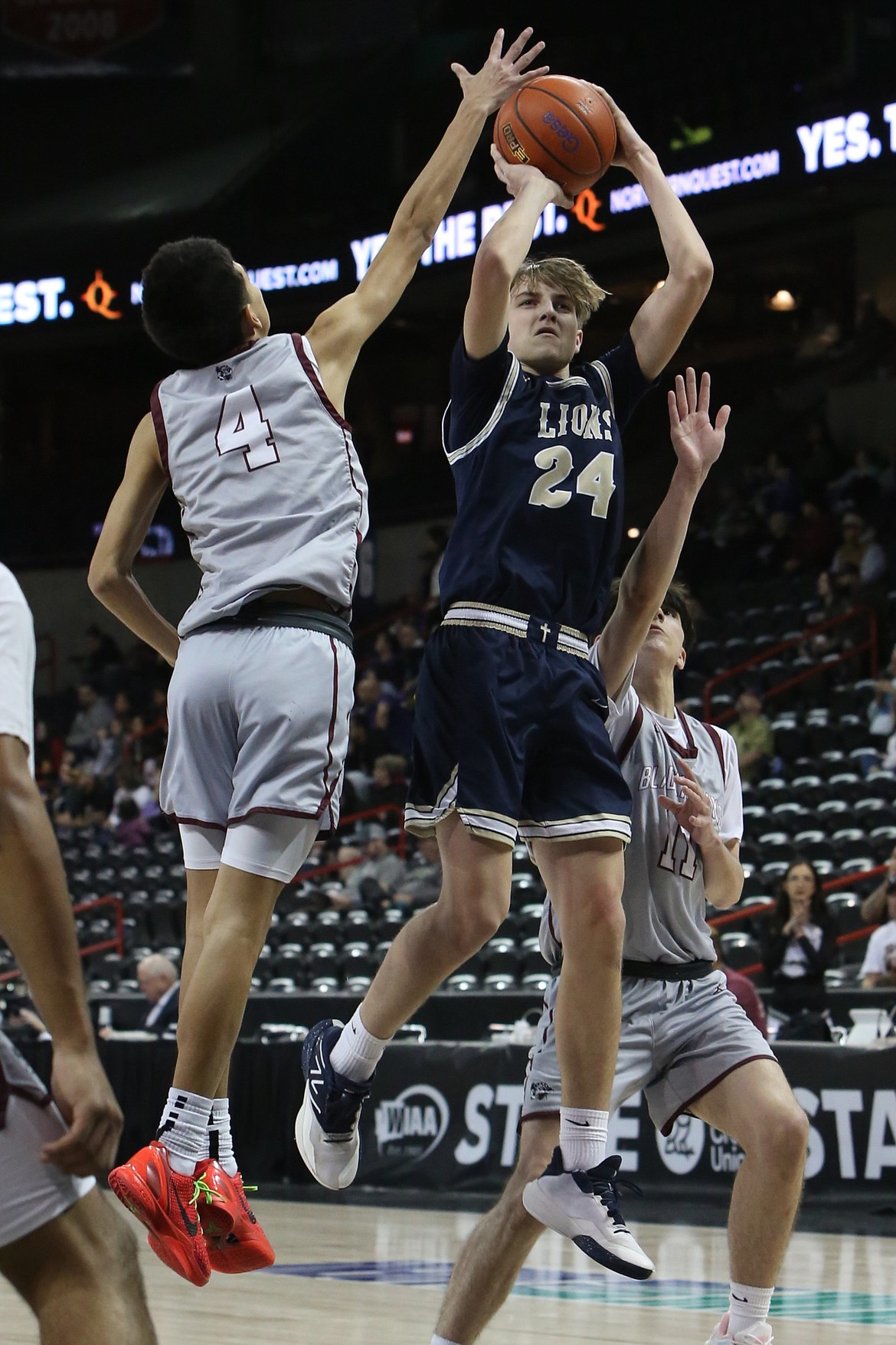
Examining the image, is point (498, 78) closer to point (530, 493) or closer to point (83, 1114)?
point (530, 493)

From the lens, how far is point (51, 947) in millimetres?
2561

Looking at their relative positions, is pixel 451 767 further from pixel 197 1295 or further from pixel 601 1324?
pixel 197 1295

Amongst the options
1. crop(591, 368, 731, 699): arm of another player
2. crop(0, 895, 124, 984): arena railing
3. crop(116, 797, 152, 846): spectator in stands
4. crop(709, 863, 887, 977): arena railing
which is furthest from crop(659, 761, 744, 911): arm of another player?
crop(116, 797, 152, 846): spectator in stands

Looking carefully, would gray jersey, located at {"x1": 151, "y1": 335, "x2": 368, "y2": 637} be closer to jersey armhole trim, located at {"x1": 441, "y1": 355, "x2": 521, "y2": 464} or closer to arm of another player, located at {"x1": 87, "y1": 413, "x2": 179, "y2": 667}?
arm of another player, located at {"x1": 87, "y1": 413, "x2": 179, "y2": 667}

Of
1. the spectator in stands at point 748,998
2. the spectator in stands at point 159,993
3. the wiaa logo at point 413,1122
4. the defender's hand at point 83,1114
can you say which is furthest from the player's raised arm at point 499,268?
the spectator in stands at point 159,993

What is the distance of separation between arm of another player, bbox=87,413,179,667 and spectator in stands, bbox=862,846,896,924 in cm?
730

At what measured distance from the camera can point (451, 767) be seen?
14.4 ft

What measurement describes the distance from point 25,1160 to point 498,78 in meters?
3.02

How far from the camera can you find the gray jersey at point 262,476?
13.4 feet

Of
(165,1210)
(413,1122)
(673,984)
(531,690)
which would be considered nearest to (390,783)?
(413,1122)

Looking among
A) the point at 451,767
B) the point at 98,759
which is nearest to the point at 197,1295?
the point at 451,767

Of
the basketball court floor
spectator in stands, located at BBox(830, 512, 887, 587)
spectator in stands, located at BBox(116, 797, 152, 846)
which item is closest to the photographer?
the basketball court floor

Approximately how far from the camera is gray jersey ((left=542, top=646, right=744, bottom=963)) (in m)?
5.09

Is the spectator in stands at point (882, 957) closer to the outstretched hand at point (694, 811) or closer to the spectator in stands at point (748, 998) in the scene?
the spectator in stands at point (748, 998)
